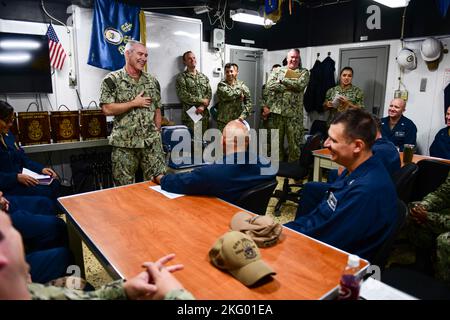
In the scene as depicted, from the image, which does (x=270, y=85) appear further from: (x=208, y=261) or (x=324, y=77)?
(x=208, y=261)

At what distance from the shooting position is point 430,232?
2.55 m

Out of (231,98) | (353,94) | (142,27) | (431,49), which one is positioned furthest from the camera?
(231,98)

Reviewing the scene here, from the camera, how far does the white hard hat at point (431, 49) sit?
4.59m

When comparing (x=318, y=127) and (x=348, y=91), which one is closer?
(x=348, y=91)

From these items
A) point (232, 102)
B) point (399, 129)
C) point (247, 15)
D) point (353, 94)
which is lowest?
point (399, 129)

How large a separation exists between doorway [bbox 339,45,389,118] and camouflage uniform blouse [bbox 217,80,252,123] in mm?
1919

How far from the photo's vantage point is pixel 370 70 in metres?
5.56

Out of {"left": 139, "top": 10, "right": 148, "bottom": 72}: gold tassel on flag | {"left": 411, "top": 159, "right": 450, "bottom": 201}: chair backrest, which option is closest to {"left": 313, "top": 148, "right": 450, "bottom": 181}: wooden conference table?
{"left": 411, "top": 159, "right": 450, "bottom": 201}: chair backrest

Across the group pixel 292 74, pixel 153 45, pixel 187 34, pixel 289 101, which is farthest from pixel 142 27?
pixel 289 101

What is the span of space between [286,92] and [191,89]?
1.52 m

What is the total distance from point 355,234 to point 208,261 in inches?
27.4

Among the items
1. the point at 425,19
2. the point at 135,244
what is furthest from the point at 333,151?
the point at 425,19

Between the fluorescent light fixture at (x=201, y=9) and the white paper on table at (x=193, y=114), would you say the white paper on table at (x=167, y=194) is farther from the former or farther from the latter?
the fluorescent light fixture at (x=201, y=9)

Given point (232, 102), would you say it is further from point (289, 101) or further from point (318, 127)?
point (318, 127)
